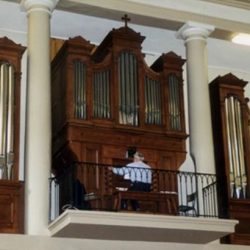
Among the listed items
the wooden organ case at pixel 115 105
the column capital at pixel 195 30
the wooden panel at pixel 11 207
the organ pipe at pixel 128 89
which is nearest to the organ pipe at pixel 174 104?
the wooden organ case at pixel 115 105

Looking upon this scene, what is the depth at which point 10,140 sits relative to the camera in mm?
11164

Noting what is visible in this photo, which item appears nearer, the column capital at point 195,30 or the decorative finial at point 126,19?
the decorative finial at point 126,19

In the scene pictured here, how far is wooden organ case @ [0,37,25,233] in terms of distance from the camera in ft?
35.4

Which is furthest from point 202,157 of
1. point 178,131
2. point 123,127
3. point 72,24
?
point 72,24

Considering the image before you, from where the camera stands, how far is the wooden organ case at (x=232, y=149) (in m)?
12.4

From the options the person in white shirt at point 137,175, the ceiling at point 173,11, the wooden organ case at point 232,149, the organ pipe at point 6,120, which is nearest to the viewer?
the organ pipe at point 6,120

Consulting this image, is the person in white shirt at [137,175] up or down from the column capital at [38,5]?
down

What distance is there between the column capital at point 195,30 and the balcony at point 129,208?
252 cm

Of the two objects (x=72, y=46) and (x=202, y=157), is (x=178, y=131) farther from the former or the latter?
(x=72, y=46)

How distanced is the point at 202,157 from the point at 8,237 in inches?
142

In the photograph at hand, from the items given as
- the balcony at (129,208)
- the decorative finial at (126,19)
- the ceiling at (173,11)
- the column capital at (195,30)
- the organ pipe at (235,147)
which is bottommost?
the balcony at (129,208)

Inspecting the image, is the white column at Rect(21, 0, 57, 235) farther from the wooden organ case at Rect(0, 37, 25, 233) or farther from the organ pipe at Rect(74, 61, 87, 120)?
the organ pipe at Rect(74, 61, 87, 120)

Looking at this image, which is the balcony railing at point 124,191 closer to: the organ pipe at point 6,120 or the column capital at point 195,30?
the organ pipe at point 6,120

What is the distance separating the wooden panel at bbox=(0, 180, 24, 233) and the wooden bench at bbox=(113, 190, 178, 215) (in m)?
1.41
